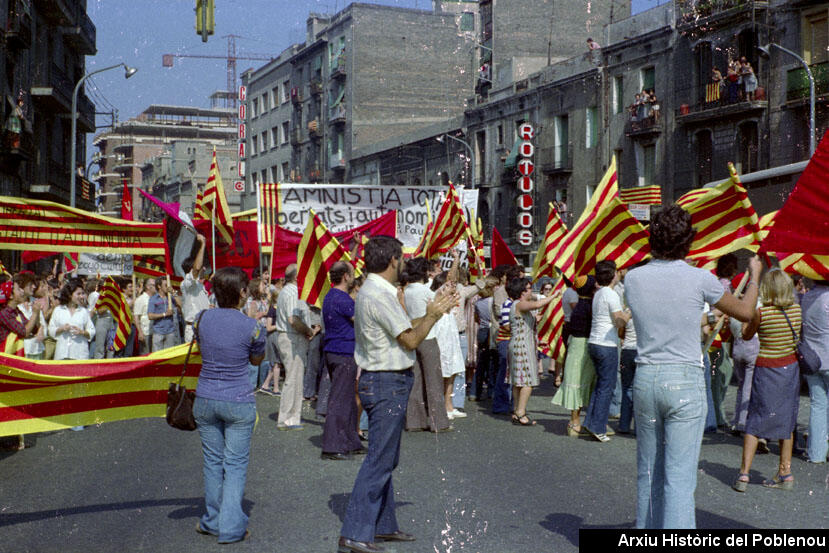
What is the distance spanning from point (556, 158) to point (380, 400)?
36.4m

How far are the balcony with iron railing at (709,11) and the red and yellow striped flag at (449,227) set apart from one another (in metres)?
20.1

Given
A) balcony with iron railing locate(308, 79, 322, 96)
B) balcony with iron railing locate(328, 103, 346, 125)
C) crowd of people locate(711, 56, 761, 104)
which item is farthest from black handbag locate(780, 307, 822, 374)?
balcony with iron railing locate(308, 79, 322, 96)

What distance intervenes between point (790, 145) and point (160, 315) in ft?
69.8

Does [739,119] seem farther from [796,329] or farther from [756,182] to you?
[796,329]

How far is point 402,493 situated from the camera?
24.2 feet

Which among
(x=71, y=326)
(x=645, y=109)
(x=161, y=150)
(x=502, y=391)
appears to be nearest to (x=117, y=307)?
(x=71, y=326)

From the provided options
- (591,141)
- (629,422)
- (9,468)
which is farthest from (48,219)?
(591,141)

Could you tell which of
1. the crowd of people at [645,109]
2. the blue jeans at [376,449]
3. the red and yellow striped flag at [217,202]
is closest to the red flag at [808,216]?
the blue jeans at [376,449]

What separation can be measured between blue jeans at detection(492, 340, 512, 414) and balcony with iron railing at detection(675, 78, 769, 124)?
21.4m

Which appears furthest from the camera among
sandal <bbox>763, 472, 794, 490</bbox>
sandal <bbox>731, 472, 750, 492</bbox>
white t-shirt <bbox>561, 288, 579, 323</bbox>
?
white t-shirt <bbox>561, 288, 579, 323</bbox>

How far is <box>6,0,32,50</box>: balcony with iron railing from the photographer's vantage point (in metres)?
27.8

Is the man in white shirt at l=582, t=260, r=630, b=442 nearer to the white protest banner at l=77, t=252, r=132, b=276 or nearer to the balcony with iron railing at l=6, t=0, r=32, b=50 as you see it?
the white protest banner at l=77, t=252, r=132, b=276

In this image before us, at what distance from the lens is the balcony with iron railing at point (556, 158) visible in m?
40.4

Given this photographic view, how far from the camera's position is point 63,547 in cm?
593
